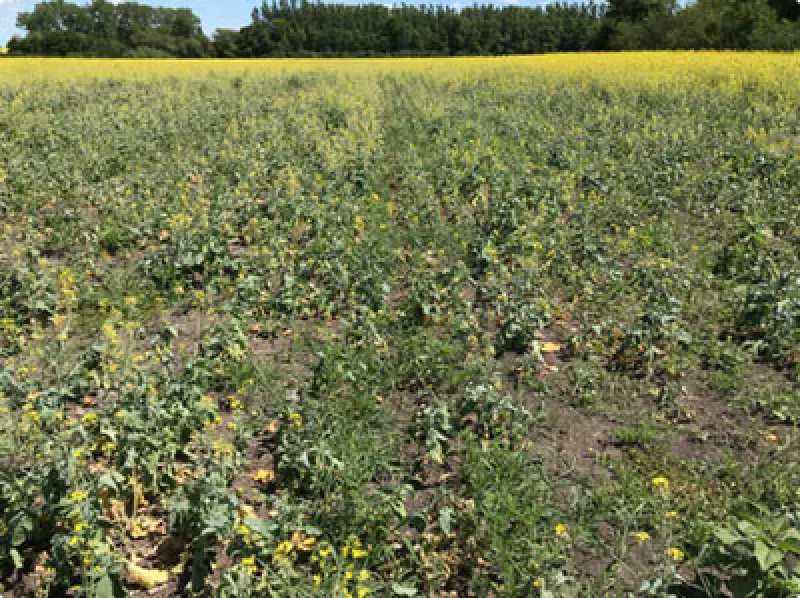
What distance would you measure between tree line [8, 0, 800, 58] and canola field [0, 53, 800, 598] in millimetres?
55340

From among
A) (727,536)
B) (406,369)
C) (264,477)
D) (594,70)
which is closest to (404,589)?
(264,477)

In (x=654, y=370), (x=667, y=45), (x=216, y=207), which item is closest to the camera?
(x=654, y=370)

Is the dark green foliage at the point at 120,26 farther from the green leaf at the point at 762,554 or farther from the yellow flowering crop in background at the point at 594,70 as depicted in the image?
the green leaf at the point at 762,554

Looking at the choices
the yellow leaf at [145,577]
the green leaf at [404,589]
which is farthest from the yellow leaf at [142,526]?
the green leaf at [404,589]

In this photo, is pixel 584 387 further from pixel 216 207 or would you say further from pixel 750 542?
pixel 216 207

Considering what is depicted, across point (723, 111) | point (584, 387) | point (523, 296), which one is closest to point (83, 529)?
point (584, 387)

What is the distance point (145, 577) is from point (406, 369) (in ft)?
8.60

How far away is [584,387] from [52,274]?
20.1 feet

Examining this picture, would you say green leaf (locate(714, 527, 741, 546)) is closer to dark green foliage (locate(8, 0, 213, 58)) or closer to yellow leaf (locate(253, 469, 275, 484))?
yellow leaf (locate(253, 469, 275, 484))

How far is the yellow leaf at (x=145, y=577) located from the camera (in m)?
3.52

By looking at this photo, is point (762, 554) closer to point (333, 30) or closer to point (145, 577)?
point (145, 577)

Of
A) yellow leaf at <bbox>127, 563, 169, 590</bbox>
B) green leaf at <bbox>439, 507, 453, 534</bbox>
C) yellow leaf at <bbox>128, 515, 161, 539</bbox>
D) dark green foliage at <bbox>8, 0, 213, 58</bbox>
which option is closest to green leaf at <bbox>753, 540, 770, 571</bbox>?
green leaf at <bbox>439, 507, 453, 534</bbox>

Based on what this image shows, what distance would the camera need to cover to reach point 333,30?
85.3m

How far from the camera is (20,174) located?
10359 millimetres
